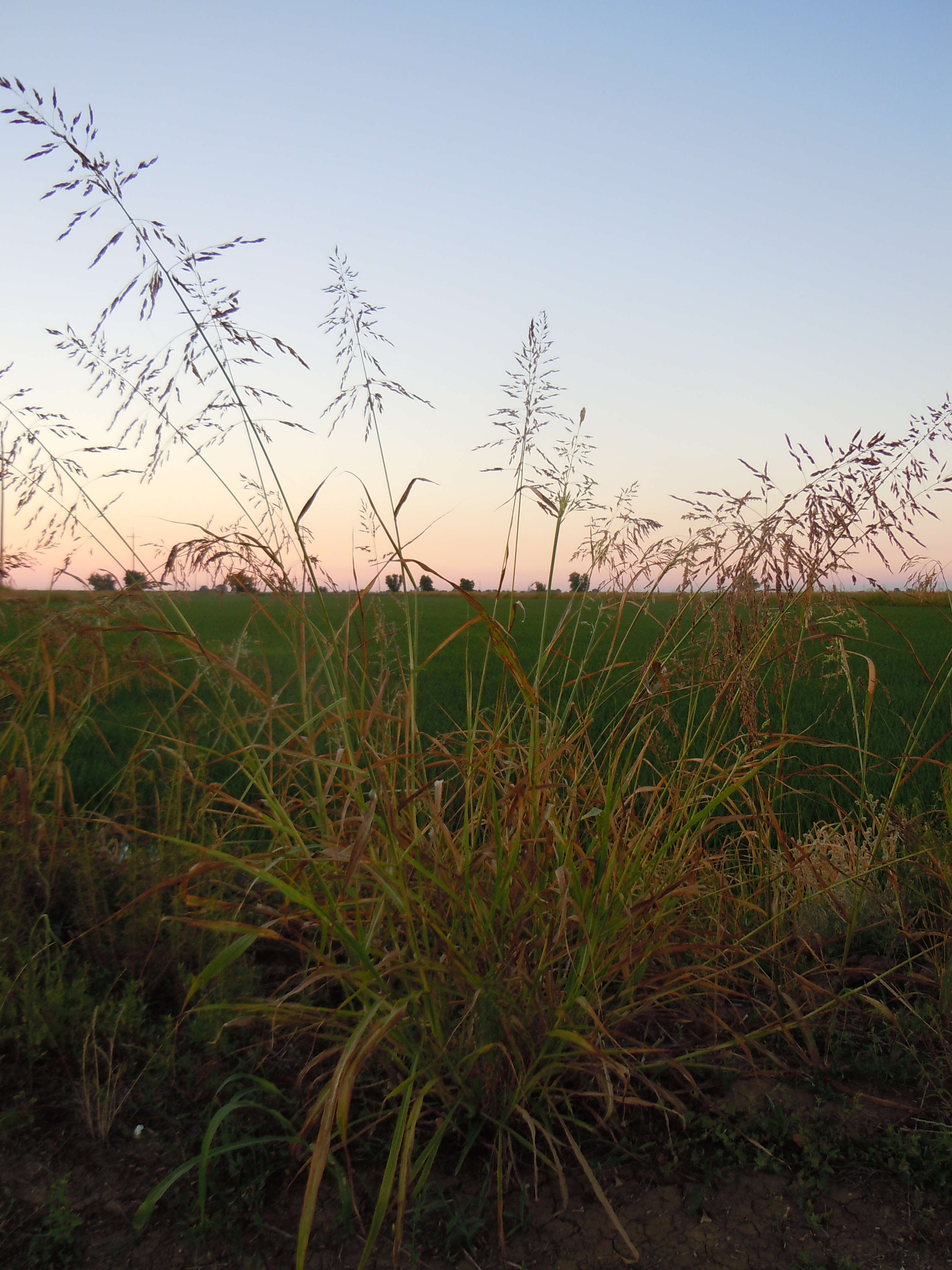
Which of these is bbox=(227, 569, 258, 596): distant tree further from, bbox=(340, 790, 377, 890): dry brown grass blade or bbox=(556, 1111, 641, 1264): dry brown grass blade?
bbox=(556, 1111, 641, 1264): dry brown grass blade

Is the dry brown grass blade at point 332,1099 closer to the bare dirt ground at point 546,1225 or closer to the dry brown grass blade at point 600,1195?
the bare dirt ground at point 546,1225

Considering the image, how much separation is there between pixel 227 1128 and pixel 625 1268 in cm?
80

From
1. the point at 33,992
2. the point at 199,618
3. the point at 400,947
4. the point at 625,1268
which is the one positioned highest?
the point at 199,618

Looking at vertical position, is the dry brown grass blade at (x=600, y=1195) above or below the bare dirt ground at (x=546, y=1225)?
above

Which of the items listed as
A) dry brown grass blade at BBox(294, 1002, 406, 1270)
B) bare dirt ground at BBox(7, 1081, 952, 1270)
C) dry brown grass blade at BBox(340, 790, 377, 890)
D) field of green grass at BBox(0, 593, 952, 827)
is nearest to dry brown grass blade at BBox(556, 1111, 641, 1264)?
bare dirt ground at BBox(7, 1081, 952, 1270)

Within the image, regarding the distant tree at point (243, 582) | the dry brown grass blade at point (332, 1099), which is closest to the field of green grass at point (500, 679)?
the distant tree at point (243, 582)

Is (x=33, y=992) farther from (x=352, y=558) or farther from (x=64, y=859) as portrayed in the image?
(x=352, y=558)

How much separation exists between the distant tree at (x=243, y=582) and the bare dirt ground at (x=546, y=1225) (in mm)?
1200

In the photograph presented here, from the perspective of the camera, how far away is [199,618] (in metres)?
9.24

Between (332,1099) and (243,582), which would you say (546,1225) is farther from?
(243,582)

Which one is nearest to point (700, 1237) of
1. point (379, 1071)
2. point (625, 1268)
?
point (625, 1268)

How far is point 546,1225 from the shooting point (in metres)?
1.44

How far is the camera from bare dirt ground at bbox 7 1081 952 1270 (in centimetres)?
136

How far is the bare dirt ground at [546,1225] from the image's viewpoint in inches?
53.7
